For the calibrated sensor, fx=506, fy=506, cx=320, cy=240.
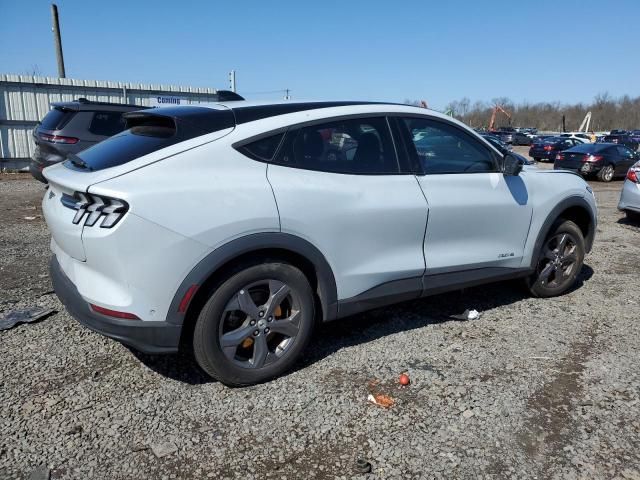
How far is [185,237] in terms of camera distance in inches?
107

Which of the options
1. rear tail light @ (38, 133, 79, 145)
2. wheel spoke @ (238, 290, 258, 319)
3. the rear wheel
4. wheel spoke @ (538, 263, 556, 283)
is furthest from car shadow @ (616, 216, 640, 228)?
rear tail light @ (38, 133, 79, 145)

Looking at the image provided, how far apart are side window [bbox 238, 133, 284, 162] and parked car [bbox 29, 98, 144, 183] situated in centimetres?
623

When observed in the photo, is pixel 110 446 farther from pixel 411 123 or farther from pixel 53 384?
pixel 411 123

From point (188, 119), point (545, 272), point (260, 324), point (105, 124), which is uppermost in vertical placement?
point (188, 119)

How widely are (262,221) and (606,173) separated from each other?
18873 millimetres

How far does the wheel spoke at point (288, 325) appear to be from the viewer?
3.14 m

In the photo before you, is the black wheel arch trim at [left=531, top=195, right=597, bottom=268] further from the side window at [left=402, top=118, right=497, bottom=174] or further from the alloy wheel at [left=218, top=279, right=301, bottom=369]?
the alloy wheel at [left=218, top=279, right=301, bottom=369]

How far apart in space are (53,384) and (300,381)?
1.52 metres

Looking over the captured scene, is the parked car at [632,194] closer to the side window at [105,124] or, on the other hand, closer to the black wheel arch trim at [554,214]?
the black wheel arch trim at [554,214]

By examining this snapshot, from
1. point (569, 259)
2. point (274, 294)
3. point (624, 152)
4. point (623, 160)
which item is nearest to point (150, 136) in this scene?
point (274, 294)

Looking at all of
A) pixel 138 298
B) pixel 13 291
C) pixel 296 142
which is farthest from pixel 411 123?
pixel 13 291

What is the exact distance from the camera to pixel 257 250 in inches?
117

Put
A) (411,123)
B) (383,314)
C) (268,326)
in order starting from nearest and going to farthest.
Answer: (268,326) < (411,123) < (383,314)

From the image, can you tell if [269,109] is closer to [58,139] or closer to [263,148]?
[263,148]
